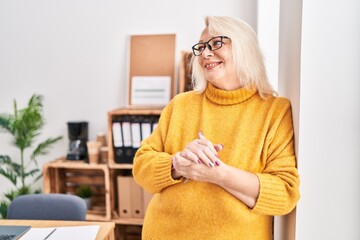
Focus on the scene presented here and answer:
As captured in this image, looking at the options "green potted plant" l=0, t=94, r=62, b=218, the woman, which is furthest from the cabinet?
the woman

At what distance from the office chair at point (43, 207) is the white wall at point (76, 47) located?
4.26 ft

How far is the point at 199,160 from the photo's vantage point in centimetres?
119

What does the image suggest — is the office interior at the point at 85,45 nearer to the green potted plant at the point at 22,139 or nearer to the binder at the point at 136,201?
the green potted plant at the point at 22,139

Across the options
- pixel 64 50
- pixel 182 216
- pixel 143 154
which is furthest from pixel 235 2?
pixel 182 216

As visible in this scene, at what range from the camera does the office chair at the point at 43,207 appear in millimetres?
1875

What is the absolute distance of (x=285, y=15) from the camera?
1432 mm

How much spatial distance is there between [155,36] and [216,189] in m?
1.96

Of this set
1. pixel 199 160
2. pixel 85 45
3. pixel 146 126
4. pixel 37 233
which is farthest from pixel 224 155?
pixel 85 45

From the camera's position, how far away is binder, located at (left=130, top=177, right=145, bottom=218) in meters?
2.84

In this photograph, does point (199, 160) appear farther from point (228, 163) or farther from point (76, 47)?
point (76, 47)

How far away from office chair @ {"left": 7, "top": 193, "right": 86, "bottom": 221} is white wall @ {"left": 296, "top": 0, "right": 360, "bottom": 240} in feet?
3.89

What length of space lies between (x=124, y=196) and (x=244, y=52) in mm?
1860

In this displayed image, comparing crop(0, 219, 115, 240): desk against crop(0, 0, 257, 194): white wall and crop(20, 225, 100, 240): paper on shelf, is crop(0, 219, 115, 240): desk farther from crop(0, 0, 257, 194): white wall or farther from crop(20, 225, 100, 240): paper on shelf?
crop(0, 0, 257, 194): white wall

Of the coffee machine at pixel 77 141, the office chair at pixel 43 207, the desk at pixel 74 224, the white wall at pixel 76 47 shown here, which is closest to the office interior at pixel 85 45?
the white wall at pixel 76 47
